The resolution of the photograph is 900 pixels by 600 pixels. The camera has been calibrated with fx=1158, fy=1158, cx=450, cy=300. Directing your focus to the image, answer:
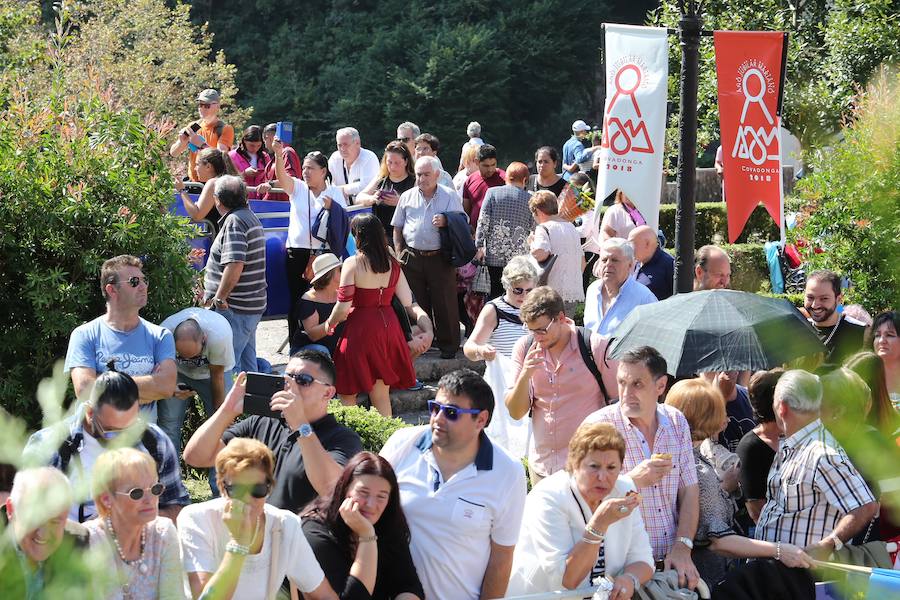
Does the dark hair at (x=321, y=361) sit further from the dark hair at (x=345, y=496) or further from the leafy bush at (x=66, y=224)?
the leafy bush at (x=66, y=224)

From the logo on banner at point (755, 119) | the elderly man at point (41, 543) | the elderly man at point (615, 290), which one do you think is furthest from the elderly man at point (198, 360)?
the elderly man at point (41, 543)

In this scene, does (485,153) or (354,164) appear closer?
(485,153)

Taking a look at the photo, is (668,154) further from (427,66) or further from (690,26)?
(427,66)

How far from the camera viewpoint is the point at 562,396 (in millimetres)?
5930

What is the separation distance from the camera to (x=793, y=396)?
16.3 ft

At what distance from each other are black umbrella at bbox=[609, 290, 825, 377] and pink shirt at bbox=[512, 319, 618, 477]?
166mm

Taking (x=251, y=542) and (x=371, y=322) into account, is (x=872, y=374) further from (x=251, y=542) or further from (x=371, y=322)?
(x=371, y=322)

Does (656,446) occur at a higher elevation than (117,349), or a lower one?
lower

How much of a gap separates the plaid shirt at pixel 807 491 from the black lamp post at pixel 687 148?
104 inches

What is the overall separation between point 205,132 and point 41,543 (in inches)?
432

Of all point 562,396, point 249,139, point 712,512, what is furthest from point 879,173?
point 249,139

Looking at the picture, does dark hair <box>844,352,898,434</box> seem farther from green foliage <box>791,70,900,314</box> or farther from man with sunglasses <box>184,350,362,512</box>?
green foliage <box>791,70,900,314</box>

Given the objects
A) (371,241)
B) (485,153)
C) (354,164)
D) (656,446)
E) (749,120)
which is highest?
(749,120)

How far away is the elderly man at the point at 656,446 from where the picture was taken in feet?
16.7
